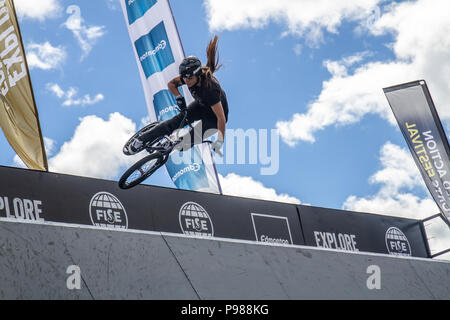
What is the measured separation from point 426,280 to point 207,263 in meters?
4.97

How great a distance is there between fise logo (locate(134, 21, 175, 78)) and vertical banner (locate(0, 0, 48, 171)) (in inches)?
146

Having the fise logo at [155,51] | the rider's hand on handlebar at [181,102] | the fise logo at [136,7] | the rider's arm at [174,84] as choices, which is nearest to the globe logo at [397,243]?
the rider's hand on handlebar at [181,102]

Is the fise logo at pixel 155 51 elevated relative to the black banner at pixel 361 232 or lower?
elevated

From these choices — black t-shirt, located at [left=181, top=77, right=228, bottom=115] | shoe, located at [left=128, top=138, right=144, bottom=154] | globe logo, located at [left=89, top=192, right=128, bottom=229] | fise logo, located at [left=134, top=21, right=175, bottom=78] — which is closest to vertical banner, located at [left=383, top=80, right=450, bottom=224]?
black t-shirt, located at [left=181, top=77, right=228, bottom=115]

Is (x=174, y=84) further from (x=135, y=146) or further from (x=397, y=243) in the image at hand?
(x=397, y=243)

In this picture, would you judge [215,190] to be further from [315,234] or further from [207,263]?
[207,263]

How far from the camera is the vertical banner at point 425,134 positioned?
1305 centimetres

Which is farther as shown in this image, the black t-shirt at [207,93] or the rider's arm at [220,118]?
the rider's arm at [220,118]

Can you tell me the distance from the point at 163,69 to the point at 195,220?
4399 mm

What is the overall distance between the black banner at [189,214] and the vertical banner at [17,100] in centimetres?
126

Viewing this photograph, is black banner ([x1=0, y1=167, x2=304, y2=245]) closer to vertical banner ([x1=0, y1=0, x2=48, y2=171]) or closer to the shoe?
vertical banner ([x1=0, y1=0, x2=48, y2=171])

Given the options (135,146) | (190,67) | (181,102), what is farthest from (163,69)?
(135,146)

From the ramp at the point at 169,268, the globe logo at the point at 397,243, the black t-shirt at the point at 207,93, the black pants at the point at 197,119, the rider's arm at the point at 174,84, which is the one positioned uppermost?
the rider's arm at the point at 174,84

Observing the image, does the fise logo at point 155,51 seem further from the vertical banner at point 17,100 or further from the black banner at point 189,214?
the black banner at point 189,214
